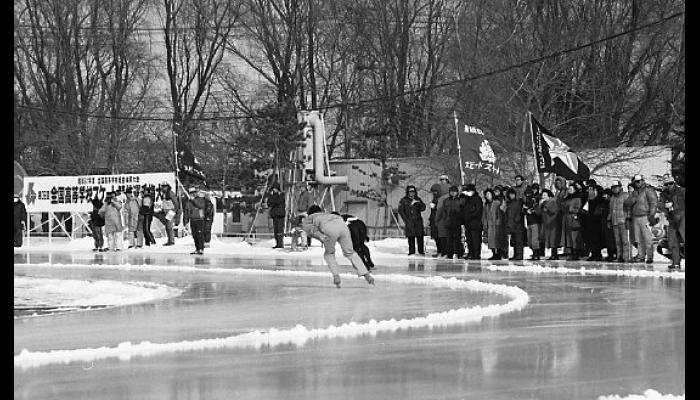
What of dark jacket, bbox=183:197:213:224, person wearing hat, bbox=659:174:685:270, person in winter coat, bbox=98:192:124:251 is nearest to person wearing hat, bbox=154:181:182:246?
person in winter coat, bbox=98:192:124:251

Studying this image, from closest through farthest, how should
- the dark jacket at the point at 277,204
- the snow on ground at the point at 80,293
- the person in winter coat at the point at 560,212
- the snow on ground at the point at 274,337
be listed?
the snow on ground at the point at 274,337 < the snow on ground at the point at 80,293 < the person in winter coat at the point at 560,212 < the dark jacket at the point at 277,204

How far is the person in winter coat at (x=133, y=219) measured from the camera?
36.5 metres

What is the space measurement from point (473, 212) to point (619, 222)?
4.18 m

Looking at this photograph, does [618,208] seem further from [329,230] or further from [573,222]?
[329,230]

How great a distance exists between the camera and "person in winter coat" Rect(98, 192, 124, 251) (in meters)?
35.5

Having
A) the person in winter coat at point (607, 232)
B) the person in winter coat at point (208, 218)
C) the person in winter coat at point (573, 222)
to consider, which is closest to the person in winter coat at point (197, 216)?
the person in winter coat at point (208, 218)

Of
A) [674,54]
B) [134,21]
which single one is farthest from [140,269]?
[134,21]

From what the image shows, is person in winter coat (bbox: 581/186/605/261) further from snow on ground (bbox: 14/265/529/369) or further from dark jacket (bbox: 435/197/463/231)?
snow on ground (bbox: 14/265/529/369)

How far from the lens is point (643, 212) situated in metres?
24.2

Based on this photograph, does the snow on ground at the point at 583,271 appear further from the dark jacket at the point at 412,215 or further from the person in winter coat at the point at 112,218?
the person in winter coat at the point at 112,218

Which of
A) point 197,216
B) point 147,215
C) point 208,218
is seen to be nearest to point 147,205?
point 147,215

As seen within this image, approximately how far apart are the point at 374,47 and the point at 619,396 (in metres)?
51.2

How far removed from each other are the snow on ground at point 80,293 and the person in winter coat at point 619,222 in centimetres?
979

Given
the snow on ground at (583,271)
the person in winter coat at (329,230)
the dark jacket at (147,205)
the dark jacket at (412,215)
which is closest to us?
the person in winter coat at (329,230)
